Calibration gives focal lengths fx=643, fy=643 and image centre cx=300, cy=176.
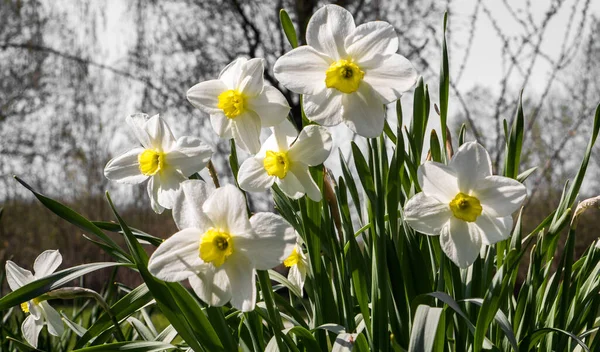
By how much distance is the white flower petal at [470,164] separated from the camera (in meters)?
0.85

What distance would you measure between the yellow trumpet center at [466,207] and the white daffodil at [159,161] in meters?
0.34

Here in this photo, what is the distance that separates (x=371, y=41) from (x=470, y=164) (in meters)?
0.21

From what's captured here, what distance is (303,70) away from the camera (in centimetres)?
87

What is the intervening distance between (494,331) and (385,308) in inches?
10.5

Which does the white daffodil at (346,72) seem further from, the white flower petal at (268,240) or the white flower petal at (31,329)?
the white flower petal at (31,329)

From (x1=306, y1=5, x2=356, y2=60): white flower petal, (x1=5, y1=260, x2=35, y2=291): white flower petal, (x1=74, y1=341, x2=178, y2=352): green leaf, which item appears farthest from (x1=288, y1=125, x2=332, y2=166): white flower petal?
(x1=5, y1=260, x2=35, y2=291): white flower petal

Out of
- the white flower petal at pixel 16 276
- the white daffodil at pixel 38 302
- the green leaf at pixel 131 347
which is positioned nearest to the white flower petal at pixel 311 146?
the green leaf at pixel 131 347

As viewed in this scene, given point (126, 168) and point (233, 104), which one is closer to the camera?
point (233, 104)

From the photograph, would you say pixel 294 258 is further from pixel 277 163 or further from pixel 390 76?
pixel 390 76

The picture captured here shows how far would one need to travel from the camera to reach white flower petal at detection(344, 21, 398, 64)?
0.86m

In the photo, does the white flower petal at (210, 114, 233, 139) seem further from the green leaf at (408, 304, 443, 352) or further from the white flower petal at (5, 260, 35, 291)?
the white flower petal at (5, 260, 35, 291)

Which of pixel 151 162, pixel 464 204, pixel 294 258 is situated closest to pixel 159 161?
pixel 151 162

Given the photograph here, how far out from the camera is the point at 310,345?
0.98 m

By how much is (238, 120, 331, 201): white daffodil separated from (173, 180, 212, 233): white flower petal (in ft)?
0.28
